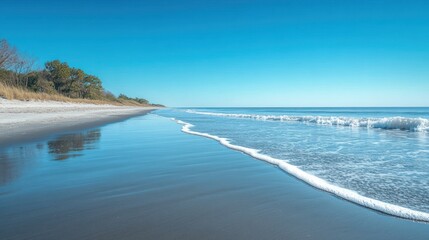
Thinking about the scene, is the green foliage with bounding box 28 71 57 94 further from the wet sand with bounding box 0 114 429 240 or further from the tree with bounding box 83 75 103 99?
the wet sand with bounding box 0 114 429 240

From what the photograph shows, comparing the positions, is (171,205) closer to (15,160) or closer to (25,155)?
(15,160)

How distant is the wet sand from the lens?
2.44 metres

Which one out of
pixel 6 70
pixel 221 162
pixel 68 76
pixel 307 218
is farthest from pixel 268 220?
pixel 68 76

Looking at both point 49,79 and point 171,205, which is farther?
point 49,79

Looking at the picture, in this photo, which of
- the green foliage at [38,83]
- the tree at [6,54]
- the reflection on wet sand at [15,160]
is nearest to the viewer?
the reflection on wet sand at [15,160]

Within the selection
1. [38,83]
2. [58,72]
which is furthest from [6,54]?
[58,72]

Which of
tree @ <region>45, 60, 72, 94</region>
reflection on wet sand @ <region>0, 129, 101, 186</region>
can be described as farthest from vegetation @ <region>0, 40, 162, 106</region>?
reflection on wet sand @ <region>0, 129, 101, 186</region>

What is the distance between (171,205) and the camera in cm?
312

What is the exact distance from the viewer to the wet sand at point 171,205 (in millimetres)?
2438

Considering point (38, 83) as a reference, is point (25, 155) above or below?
below

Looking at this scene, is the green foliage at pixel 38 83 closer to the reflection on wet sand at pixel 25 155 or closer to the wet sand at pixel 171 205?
the reflection on wet sand at pixel 25 155

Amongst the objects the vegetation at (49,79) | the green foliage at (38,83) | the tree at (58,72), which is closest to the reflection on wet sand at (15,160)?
the vegetation at (49,79)

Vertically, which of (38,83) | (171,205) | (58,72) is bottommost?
(171,205)

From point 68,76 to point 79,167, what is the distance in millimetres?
49707
